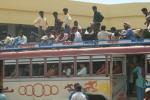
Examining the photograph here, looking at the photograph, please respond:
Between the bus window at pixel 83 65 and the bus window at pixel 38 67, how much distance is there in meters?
1.51

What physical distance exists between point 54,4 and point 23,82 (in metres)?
15.5

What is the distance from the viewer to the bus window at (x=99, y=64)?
17395 millimetres

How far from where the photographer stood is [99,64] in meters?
17.5

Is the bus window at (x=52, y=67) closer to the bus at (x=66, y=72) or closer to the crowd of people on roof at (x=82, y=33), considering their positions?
the bus at (x=66, y=72)

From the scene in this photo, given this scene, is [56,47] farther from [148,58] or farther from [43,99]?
[148,58]

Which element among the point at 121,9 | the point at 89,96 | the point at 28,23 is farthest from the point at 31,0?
the point at 89,96

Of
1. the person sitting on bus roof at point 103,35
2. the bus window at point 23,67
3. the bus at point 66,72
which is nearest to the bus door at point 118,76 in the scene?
the bus at point 66,72

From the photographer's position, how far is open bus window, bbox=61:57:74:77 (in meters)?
18.0

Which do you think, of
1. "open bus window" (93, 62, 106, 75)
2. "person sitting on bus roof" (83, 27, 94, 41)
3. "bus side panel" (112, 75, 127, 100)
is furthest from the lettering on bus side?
"bus side panel" (112, 75, 127, 100)

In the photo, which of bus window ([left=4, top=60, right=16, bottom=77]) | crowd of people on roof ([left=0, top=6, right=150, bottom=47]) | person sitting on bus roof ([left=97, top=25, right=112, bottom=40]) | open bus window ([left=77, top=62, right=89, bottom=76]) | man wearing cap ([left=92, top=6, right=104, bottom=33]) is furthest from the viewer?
bus window ([left=4, top=60, right=16, bottom=77])

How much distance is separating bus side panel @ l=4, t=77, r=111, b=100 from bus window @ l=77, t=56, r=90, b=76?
0.20m

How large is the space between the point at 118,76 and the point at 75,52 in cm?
163

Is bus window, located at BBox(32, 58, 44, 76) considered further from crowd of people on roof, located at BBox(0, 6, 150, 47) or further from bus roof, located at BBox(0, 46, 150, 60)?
crowd of people on roof, located at BBox(0, 6, 150, 47)

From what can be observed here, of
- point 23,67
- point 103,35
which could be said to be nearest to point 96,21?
point 103,35
